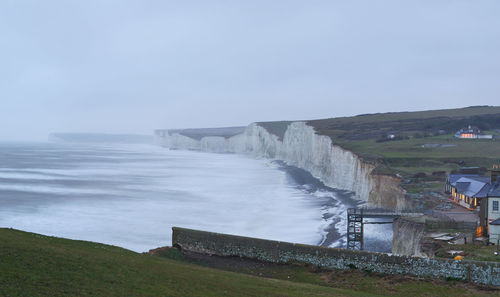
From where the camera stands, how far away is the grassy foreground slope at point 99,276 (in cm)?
1064

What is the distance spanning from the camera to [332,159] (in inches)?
2670

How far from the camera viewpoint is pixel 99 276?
12.1 m

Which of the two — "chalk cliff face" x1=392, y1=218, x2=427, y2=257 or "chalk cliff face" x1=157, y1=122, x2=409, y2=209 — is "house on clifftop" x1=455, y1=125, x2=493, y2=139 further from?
"chalk cliff face" x1=392, y1=218, x2=427, y2=257

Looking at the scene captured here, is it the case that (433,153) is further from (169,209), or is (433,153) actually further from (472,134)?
(169,209)

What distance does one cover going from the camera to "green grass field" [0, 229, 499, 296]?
1090 centimetres

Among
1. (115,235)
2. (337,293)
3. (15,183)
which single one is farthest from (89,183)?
(337,293)

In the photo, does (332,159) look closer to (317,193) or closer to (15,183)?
(317,193)

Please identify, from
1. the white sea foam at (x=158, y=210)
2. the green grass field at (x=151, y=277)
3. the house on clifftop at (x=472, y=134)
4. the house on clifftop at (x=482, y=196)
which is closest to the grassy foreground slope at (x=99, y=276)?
the green grass field at (x=151, y=277)

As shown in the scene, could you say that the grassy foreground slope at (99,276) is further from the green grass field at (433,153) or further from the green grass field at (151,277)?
the green grass field at (433,153)

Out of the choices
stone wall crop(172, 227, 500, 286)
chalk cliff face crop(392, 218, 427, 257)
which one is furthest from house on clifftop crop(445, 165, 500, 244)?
stone wall crop(172, 227, 500, 286)

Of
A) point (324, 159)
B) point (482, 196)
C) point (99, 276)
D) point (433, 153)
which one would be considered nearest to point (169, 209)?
point (482, 196)

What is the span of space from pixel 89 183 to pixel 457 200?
45.3 m

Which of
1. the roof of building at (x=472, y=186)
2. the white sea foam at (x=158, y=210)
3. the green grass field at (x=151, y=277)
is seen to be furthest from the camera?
the white sea foam at (x=158, y=210)

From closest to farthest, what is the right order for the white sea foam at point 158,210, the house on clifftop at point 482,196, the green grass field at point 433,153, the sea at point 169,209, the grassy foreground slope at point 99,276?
the grassy foreground slope at point 99,276, the house on clifftop at point 482,196, the sea at point 169,209, the white sea foam at point 158,210, the green grass field at point 433,153
